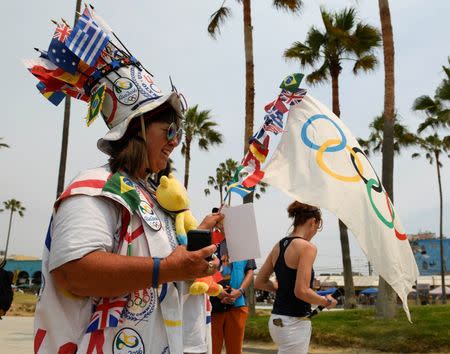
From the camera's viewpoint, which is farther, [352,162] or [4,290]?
[4,290]

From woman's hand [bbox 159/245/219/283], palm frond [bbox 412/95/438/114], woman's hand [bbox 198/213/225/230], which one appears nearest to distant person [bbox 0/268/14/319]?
woman's hand [bbox 198/213/225/230]

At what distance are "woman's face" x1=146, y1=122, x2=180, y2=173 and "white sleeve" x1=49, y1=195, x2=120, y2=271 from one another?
0.34 metres

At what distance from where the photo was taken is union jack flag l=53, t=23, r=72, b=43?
217cm

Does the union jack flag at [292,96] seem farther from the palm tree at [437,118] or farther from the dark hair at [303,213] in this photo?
→ the palm tree at [437,118]

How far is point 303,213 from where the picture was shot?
Result: 14.3 ft

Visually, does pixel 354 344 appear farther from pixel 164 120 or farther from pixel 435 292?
pixel 435 292

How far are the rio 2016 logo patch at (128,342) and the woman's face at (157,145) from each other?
637mm

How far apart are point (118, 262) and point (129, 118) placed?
591mm

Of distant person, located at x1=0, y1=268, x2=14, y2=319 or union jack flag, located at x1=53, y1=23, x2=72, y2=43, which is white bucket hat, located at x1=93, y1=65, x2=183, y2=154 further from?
distant person, located at x1=0, y1=268, x2=14, y2=319

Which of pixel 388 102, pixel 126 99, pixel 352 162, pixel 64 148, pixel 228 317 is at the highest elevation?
pixel 388 102

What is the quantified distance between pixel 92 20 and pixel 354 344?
954 cm

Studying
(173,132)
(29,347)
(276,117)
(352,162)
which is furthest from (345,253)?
(173,132)

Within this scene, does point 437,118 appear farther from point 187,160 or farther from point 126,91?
point 126,91

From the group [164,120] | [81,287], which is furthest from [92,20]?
[81,287]
